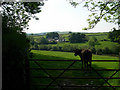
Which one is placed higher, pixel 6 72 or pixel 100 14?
pixel 100 14

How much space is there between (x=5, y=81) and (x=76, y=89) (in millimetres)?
4778

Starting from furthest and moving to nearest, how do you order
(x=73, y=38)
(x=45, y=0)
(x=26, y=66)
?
(x=73, y=38)
(x=45, y=0)
(x=26, y=66)

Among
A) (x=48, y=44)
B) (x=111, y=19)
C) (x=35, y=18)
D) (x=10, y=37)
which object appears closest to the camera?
(x=10, y=37)

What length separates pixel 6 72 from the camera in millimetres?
3771

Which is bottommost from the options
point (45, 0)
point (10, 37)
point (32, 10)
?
point (10, 37)

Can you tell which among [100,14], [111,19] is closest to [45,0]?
[100,14]

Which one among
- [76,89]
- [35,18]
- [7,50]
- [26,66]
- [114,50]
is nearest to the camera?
[7,50]

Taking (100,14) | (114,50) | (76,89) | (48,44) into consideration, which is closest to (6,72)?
(76,89)

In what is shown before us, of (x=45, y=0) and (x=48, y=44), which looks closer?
(x=45, y=0)

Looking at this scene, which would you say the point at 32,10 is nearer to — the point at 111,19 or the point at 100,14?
the point at 100,14

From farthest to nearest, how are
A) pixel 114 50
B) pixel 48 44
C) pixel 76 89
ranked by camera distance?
1. pixel 48 44
2. pixel 114 50
3. pixel 76 89

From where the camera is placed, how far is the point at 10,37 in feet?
12.7

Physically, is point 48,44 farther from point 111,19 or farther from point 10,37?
point 10,37

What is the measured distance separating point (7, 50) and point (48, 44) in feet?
165
